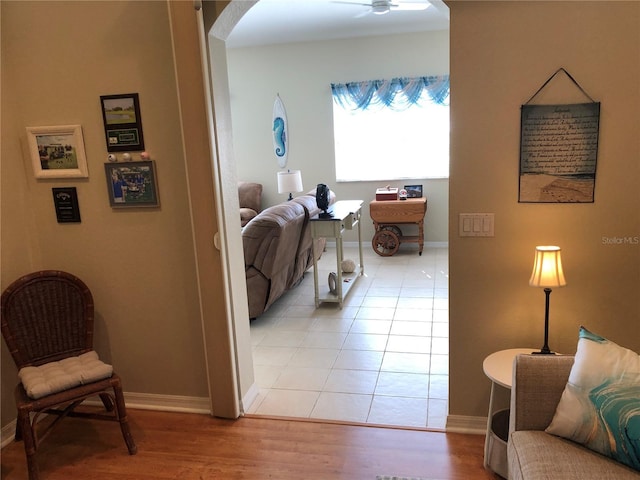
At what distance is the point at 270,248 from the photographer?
12.2ft

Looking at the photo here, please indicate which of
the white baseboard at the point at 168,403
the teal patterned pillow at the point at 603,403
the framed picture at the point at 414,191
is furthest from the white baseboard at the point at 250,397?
the framed picture at the point at 414,191

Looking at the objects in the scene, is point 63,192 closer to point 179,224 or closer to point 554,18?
point 179,224

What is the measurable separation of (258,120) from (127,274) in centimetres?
422

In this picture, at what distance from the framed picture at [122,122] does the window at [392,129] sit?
4058 mm

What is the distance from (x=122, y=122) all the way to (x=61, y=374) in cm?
125

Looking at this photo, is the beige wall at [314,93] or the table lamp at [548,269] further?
the beige wall at [314,93]

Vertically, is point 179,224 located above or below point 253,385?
above

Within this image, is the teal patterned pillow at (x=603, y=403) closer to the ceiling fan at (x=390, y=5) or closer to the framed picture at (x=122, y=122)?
the framed picture at (x=122, y=122)

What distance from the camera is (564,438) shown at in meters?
1.56

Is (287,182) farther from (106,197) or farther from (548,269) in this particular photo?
(548,269)

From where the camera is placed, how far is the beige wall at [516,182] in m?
1.90

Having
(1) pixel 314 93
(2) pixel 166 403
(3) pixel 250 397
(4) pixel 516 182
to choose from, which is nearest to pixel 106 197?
(2) pixel 166 403

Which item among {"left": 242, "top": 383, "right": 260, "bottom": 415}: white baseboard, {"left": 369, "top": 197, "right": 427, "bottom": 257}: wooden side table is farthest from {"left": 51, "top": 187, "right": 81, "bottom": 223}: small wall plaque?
{"left": 369, "top": 197, "right": 427, "bottom": 257}: wooden side table

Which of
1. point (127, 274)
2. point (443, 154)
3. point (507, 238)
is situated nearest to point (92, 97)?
point (127, 274)
